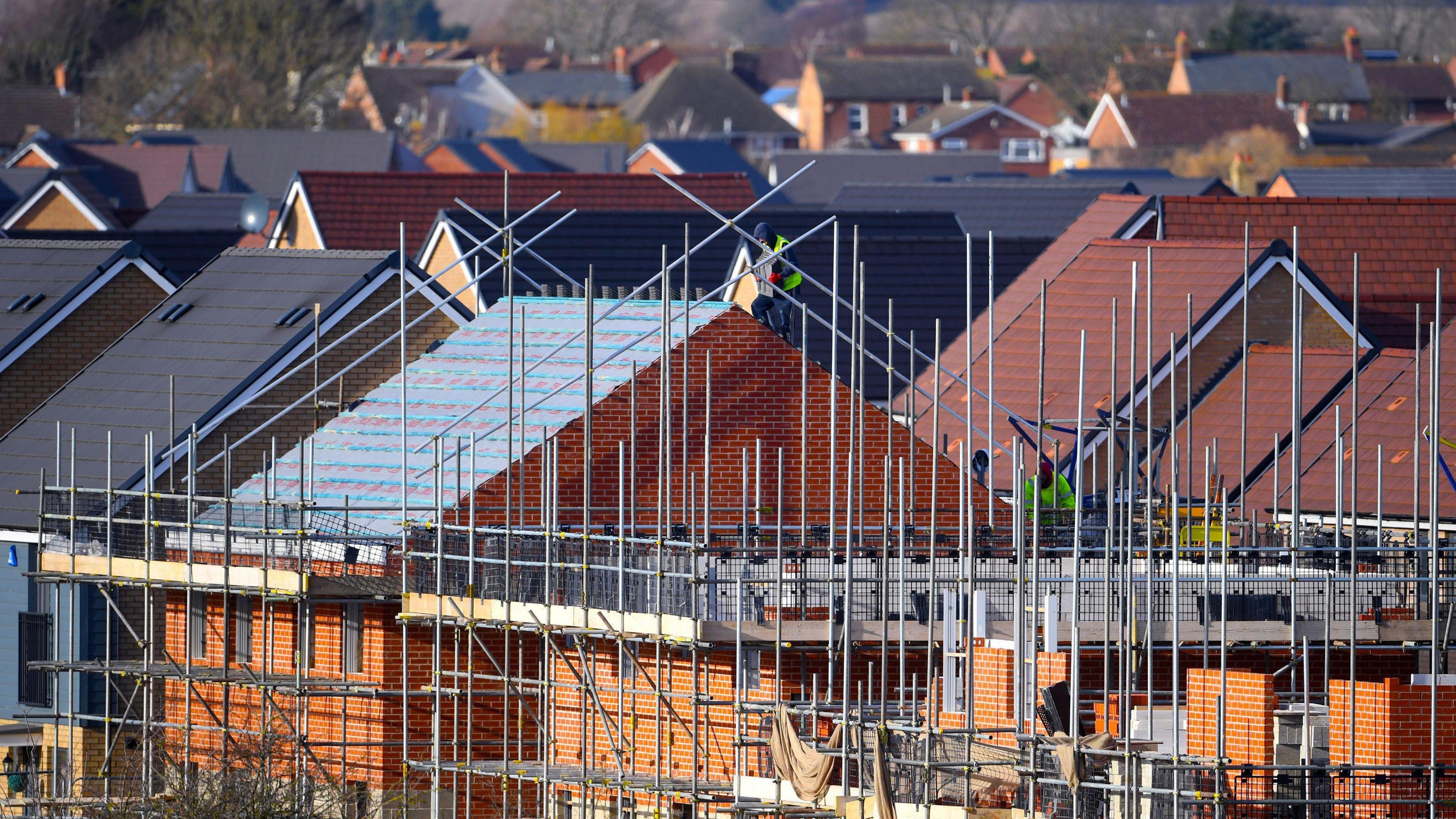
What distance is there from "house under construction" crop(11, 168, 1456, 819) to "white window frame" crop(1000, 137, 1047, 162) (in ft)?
296

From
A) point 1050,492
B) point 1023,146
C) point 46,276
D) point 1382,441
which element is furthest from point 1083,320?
point 1023,146

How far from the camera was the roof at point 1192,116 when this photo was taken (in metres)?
113

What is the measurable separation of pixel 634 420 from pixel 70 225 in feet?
130

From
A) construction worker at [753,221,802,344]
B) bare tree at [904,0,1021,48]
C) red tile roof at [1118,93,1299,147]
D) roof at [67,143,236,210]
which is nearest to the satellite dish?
construction worker at [753,221,802,344]

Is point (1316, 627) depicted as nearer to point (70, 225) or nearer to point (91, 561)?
point (91, 561)

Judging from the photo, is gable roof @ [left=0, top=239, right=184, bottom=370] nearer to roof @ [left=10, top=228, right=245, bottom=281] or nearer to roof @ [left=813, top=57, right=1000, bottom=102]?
roof @ [left=10, top=228, right=245, bottom=281]

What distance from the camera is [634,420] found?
942 inches

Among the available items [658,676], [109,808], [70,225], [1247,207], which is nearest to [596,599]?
[658,676]

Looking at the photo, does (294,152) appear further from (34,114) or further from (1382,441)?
(1382,441)

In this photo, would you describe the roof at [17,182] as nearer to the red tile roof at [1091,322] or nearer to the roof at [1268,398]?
the red tile roof at [1091,322]

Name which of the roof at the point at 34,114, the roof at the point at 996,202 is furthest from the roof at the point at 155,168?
the roof at the point at 996,202

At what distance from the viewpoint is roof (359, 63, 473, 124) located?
12375 centimetres

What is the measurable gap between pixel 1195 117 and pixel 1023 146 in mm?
10729

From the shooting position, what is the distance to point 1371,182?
5931cm
